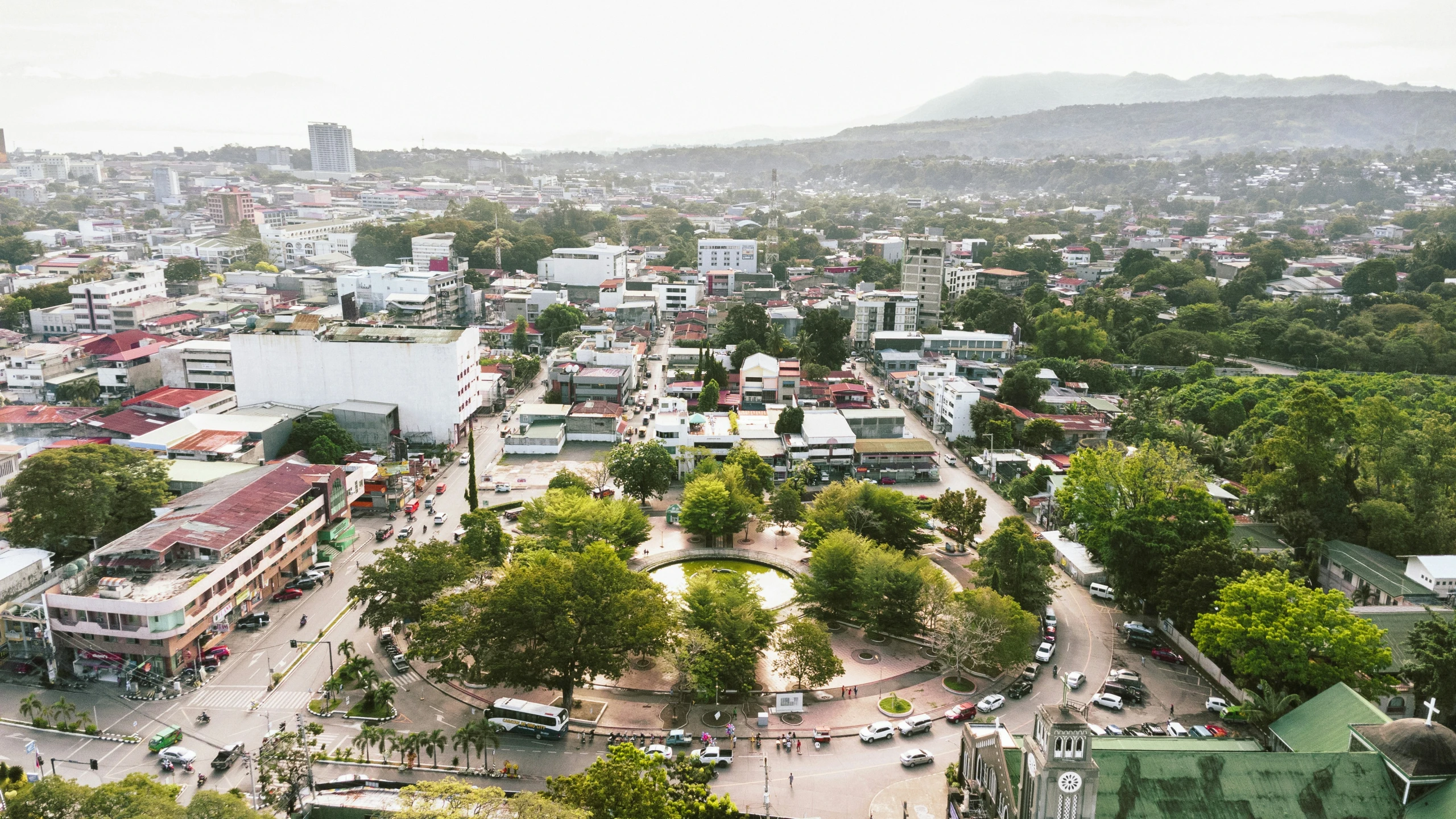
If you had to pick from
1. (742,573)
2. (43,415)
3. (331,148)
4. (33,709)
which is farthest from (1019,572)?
(331,148)

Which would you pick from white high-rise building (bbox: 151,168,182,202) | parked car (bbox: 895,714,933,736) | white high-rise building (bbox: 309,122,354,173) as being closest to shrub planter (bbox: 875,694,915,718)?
parked car (bbox: 895,714,933,736)

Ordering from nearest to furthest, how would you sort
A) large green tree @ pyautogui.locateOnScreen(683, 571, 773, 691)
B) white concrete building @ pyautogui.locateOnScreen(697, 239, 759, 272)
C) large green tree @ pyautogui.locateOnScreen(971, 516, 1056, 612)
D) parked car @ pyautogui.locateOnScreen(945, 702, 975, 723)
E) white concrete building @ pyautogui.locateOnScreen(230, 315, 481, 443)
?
parked car @ pyautogui.locateOnScreen(945, 702, 975, 723) < large green tree @ pyautogui.locateOnScreen(683, 571, 773, 691) < large green tree @ pyautogui.locateOnScreen(971, 516, 1056, 612) < white concrete building @ pyautogui.locateOnScreen(230, 315, 481, 443) < white concrete building @ pyautogui.locateOnScreen(697, 239, 759, 272)

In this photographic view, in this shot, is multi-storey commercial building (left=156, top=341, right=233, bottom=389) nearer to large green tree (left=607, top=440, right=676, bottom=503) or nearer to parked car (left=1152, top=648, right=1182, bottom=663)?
large green tree (left=607, top=440, right=676, bottom=503)

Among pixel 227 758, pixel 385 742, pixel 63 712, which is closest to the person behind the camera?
pixel 227 758

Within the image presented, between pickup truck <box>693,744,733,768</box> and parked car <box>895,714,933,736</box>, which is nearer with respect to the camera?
pickup truck <box>693,744,733,768</box>

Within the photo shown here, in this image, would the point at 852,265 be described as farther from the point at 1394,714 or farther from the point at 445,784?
the point at 445,784

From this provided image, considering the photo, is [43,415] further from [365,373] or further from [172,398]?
[365,373]

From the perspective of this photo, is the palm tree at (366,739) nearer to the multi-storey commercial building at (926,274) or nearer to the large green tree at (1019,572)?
the large green tree at (1019,572)
